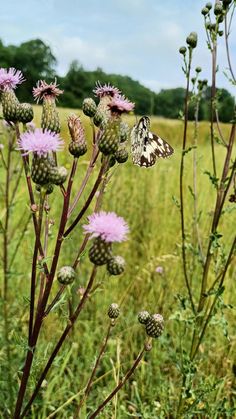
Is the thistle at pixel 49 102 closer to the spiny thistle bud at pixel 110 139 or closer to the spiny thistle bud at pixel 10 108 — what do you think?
the spiny thistle bud at pixel 10 108

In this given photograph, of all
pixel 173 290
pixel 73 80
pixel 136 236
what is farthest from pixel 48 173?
pixel 73 80

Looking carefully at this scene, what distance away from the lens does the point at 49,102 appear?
1.88m

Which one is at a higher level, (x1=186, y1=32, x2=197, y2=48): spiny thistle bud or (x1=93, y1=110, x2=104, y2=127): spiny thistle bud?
(x1=186, y1=32, x2=197, y2=48): spiny thistle bud

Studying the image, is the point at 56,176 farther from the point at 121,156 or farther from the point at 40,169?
the point at 121,156

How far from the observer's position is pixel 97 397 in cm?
302

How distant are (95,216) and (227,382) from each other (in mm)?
1959

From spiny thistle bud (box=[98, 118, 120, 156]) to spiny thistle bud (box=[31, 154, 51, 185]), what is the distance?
185mm

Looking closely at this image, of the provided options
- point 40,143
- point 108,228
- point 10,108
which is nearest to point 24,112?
point 10,108

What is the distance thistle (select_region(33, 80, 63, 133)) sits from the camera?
1809 mm

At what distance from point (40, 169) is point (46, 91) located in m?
0.45

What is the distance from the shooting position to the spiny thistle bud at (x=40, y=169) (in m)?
1.57

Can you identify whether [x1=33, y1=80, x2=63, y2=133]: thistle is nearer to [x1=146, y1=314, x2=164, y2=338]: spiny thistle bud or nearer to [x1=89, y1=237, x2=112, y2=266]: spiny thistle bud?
[x1=89, y1=237, x2=112, y2=266]: spiny thistle bud

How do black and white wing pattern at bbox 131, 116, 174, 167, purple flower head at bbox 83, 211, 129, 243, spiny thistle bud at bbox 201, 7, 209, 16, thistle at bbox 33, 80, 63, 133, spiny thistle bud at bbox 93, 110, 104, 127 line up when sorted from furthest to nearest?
black and white wing pattern at bbox 131, 116, 174, 167 < spiny thistle bud at bbox 201, 7, 209, 16 < spiny thistle bud at bbox 93, 110, 104, 127 < thistle at bbox 33, 80, 63, 133 < purple flower head at bbox 83, 211, 129, 243

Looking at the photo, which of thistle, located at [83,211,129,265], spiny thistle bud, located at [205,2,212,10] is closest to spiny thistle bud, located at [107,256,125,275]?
thistle, located at [83,211,129,265]
